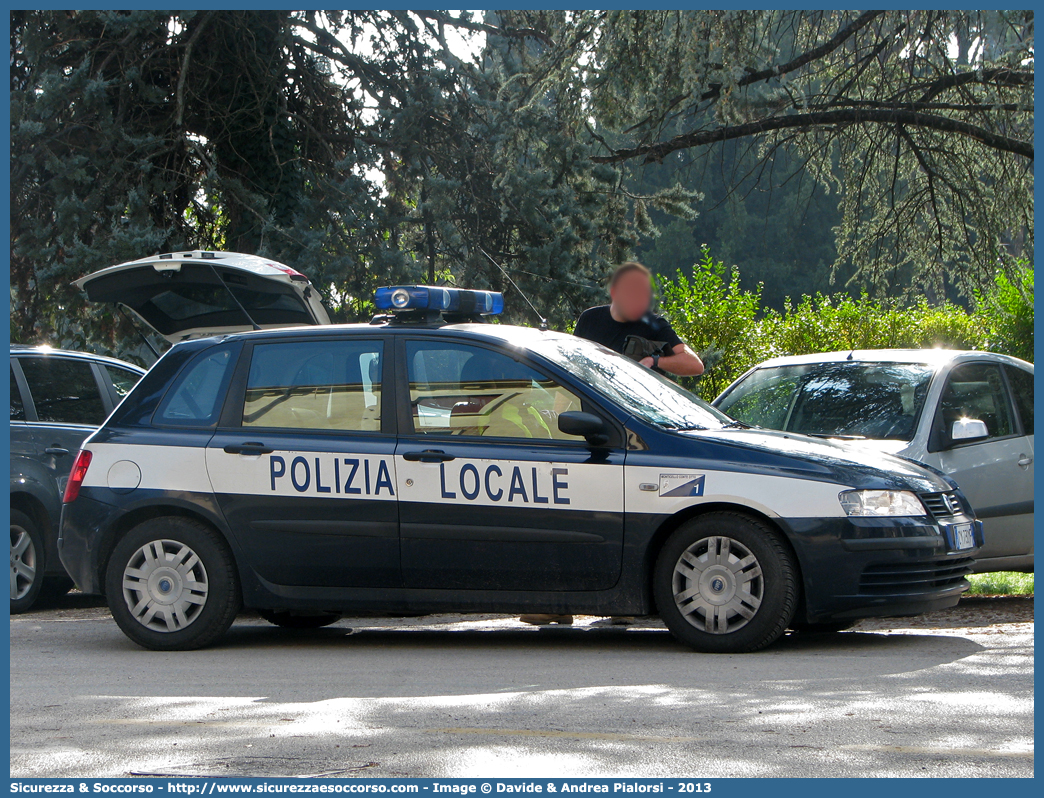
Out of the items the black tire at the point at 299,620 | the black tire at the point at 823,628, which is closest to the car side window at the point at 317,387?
the black tire at the point at 299,620

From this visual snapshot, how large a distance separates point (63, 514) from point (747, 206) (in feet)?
159

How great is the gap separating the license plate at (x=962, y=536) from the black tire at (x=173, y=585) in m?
3.70

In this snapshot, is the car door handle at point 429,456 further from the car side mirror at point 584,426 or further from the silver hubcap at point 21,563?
the silver hubcap at point 21,563

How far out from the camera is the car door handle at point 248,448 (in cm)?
644

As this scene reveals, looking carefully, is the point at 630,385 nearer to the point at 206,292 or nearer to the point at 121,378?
the point at 206,292

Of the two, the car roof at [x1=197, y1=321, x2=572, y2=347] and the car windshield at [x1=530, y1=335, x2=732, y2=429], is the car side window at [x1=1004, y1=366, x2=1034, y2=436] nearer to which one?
the car windshield at [x1=530, y1=335, x2=732, y2=429]

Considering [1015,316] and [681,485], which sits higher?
→ [1015,316]

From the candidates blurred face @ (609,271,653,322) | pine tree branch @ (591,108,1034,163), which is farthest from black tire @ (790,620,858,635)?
pine tree branch @ (591,108,1034,163)

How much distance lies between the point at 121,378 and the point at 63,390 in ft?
1.94

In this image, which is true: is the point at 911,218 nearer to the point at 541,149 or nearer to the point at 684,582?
the point at 541,149

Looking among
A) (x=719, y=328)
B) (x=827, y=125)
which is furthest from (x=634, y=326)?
(x=827, y=125)

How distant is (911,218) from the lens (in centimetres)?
1473

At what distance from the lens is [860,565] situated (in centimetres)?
581

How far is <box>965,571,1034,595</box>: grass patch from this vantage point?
9695 mm
